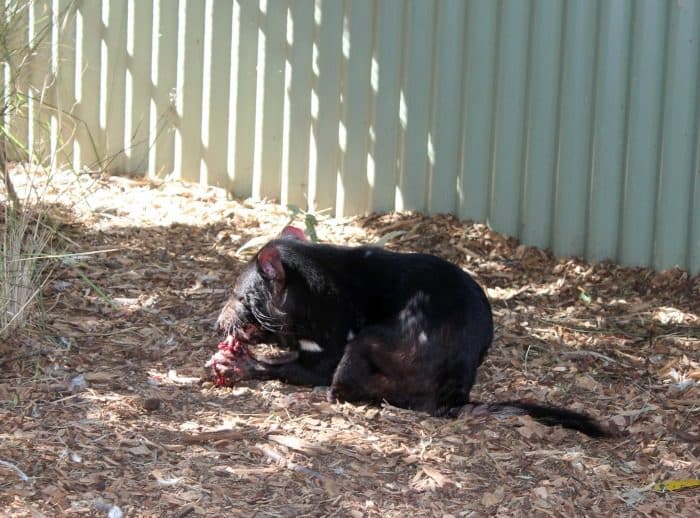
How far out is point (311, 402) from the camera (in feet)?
14.9

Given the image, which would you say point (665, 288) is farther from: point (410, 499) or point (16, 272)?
point (16, 272)

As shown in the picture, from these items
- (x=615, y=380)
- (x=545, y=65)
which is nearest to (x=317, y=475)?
(x=615, y=380)

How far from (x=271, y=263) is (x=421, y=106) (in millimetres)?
2078

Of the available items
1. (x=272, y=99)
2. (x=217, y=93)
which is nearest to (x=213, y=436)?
(x=272, y=99)

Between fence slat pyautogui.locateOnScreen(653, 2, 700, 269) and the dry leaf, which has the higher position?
fence slat pyautogui.locateOnScreen(653, 2, 700, 269)

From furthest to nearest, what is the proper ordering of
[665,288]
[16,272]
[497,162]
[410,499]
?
[497,162], [665,288], [16,272], [410,499]

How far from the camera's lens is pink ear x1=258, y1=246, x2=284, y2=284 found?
474 centimetres

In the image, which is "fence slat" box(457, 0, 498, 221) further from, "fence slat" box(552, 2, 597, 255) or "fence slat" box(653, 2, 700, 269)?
"fence slat" box(653, 2, 700, 269)

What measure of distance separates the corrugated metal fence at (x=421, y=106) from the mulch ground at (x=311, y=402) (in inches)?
10.8

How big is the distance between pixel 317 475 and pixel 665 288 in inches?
111

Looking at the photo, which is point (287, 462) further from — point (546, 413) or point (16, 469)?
point (546, 413)

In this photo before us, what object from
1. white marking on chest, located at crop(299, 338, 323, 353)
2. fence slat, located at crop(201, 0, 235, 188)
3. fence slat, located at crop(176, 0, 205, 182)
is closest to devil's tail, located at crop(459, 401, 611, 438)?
white marking on chest, located at crop(299, 338, 323, 353)

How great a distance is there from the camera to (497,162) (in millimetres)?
6375

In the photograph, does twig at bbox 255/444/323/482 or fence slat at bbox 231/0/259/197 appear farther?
fence slat at bbox 231/0/259/197
